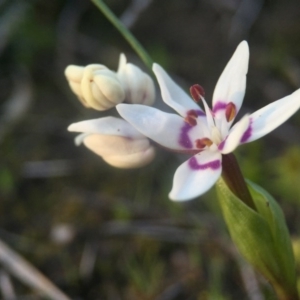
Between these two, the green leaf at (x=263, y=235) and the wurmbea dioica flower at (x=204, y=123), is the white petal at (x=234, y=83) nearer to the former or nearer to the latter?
the wurmbea dioica flower at (x=204, y=123)

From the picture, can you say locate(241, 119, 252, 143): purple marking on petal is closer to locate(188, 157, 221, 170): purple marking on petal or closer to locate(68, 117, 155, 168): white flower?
locate(188, 157, 221, 170): purple marking on petal

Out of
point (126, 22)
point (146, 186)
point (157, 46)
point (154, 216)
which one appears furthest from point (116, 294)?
point (157, 46)

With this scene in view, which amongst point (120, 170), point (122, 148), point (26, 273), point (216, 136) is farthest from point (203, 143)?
point (120, 170)

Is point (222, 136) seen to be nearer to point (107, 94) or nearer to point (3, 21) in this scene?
point (107, 94)

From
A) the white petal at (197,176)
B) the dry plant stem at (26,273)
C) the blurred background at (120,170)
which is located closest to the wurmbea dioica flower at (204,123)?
the white petal at (197,176)

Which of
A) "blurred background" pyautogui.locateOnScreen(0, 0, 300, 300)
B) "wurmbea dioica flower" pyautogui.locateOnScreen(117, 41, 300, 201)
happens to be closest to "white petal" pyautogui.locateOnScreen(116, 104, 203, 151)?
"wurmbea dioica flower" pyautogui.locateOnScreen(117, 41, 300, 201)

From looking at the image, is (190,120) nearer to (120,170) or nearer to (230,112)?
(230,112)
